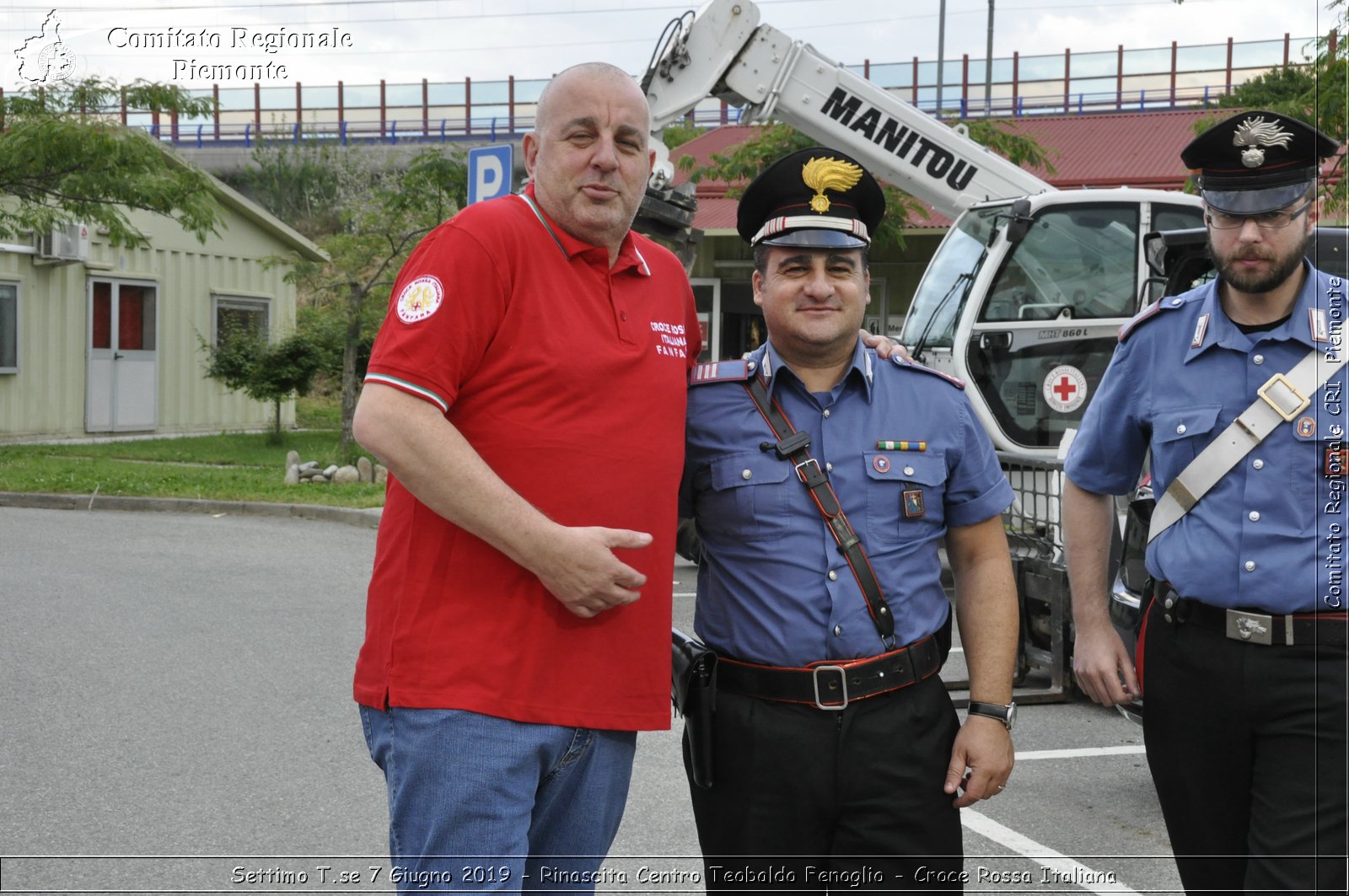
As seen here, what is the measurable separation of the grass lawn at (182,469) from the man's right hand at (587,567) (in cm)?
1105

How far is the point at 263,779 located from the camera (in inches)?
198

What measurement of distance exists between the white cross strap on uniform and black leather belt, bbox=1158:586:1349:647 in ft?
0.78

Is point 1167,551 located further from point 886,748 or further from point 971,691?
point 886,748

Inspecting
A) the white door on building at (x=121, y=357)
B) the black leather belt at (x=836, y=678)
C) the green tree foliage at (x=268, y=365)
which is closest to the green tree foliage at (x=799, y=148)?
the green tree foliage at (x=268, y=365)

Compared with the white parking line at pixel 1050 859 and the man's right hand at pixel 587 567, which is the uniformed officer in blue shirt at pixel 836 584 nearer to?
the man's right hand at pixel 587 567

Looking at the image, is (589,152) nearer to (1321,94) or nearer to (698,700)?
(698,700)

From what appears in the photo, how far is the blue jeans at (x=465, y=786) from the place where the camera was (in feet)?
7.54

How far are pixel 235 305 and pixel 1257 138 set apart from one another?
77.8ft

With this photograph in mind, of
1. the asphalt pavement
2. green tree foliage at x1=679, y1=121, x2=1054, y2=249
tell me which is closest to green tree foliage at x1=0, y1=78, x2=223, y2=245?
green tree foliage at x1=679, y1=121, x2=1054, y2=249

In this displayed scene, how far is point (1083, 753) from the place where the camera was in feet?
18.5

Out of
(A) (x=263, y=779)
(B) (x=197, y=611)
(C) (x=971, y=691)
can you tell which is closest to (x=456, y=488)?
(C) (x=971, y=691)

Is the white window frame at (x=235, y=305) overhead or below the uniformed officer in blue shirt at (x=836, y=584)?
overhead

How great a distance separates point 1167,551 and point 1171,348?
452 mm

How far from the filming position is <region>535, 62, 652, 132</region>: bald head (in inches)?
98.7
